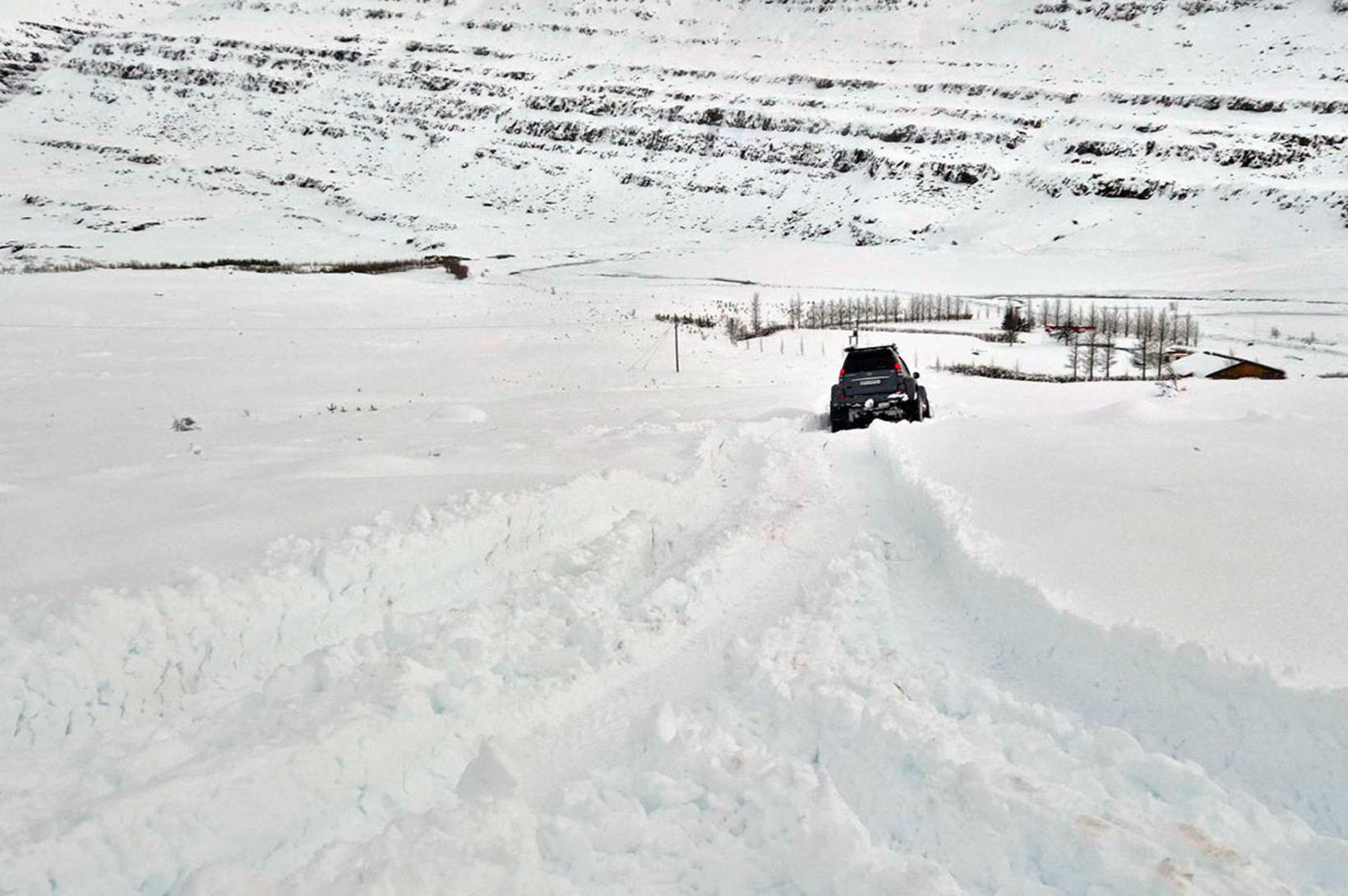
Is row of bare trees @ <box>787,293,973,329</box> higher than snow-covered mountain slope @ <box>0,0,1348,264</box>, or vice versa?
snow-covered mountain slope @ <box>0,0,1348,264</box>

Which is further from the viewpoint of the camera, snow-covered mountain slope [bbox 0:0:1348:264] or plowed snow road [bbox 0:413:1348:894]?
snow-covered mountain slope [bbox 0:0:1348:264]

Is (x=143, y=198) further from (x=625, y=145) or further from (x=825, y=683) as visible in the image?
(x=825, y=683)

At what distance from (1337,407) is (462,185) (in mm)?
87860

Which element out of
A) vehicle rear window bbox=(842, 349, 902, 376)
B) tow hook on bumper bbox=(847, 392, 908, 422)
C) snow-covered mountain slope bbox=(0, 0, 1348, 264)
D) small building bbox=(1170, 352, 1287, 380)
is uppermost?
snow-covered mountain slope bbox=(0, 0, 1348, 264)

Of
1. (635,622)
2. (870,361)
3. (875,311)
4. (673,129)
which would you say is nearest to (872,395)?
(870,361)

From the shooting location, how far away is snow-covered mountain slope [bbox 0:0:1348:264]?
6988 cm

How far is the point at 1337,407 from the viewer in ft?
46.2

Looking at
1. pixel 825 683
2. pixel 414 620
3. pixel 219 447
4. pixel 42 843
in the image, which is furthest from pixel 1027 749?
pixel 219 447

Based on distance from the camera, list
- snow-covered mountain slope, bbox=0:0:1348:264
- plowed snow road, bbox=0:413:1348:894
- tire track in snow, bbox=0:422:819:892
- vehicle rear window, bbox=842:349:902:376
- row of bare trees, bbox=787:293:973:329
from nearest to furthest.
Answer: plowed snow road, bbox=0:413:1348:894, tire track in snow, bbox=0:422:819:892, vehicle rear window, bbox=842:349:902:376, row of bare trees, bbox=787:293:973:329, snow-covered mountain slope, bbox=0:0:1348:264

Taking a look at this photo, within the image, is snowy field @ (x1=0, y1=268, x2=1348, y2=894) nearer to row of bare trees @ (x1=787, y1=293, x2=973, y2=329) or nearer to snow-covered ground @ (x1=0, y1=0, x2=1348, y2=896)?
snow-covered ground @ (x1=0, y1=0, x2=1348, y2=896)

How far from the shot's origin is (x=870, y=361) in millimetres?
A: 15258

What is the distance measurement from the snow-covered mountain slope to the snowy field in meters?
57.2

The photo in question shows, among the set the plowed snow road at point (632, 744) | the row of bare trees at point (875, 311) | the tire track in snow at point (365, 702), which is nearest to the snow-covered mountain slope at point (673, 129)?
the row of bare trees at point (875, 311)

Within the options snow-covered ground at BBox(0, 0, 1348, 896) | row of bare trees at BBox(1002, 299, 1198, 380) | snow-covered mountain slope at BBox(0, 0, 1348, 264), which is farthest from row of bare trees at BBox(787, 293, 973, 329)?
snow-covered mountain slope at BBox(0, 0, 1348, 264)
